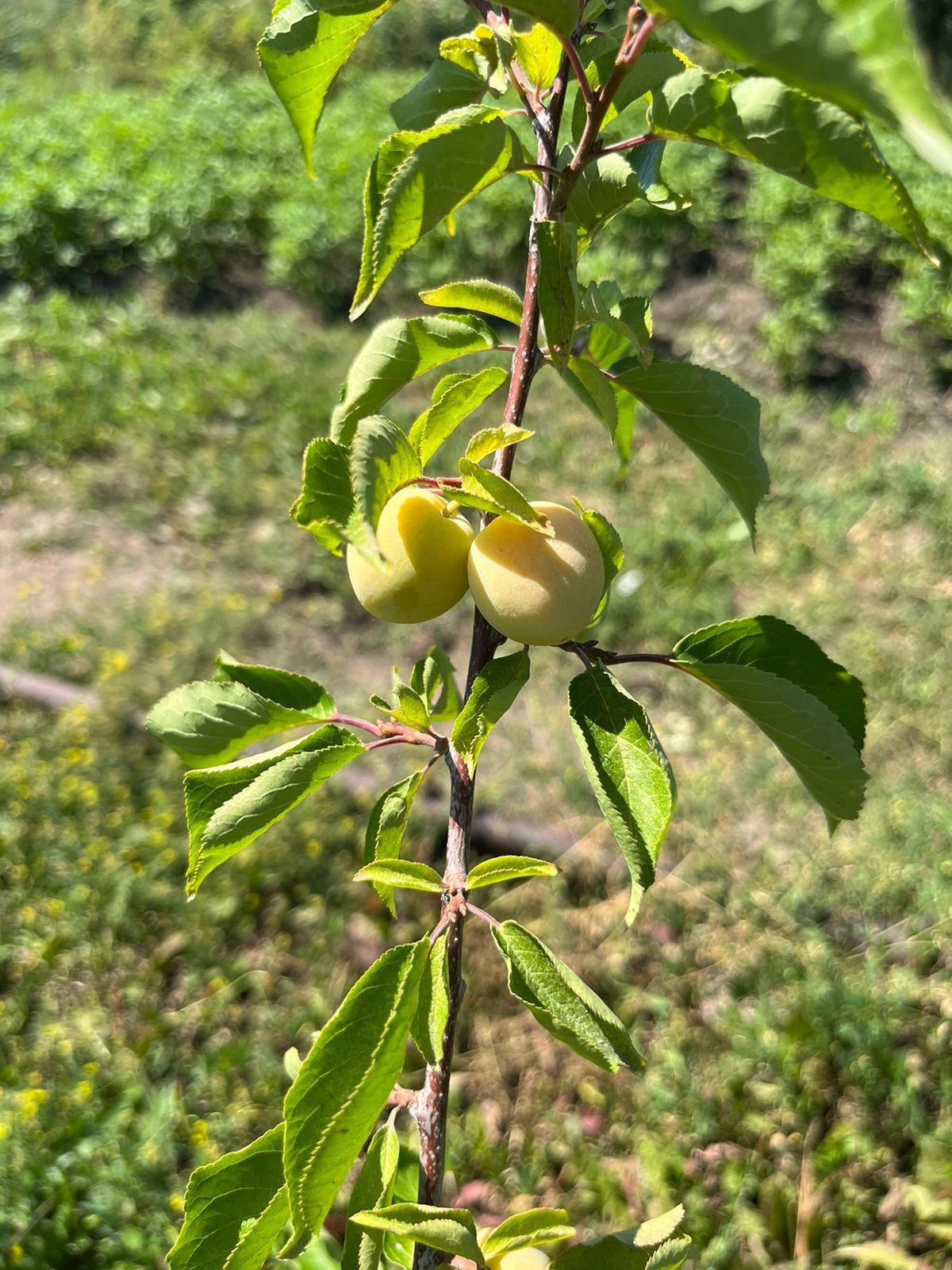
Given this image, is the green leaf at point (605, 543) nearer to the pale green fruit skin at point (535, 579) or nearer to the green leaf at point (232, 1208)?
the pale green fruit skin at point (535, 579)

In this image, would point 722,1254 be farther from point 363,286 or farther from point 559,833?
point 363,286

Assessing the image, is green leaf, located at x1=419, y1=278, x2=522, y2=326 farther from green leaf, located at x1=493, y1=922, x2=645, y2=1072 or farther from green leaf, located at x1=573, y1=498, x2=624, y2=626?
green leaf, located at x1=493, y1=922, x2=645, y2=1072

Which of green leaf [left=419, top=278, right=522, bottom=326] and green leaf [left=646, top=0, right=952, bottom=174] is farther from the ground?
A: green leaf [left=646, top=0, right=952, bottom=174]

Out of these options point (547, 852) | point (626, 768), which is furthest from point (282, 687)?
point (547, 852)

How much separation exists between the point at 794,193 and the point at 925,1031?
3.92m

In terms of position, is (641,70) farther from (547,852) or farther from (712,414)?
(547,852)

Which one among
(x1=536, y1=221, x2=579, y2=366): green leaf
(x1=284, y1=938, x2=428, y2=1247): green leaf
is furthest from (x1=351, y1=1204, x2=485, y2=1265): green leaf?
(x1=536, y1=221, x2=579, y2=366): green leaf

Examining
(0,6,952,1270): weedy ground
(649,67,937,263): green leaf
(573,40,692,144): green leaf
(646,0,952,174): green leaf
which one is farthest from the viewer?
(0,6,952,1270): weedy ground

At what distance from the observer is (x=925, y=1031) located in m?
2.03

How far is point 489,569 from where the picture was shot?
2.07ft

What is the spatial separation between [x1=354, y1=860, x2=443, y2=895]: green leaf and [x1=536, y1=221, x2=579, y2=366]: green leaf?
1.15ft

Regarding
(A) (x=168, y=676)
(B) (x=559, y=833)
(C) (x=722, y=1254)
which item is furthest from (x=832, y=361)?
(C) (x=722, y=1254)

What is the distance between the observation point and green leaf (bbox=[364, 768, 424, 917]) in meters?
0.74

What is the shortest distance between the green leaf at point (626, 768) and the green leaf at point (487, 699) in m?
0.04
